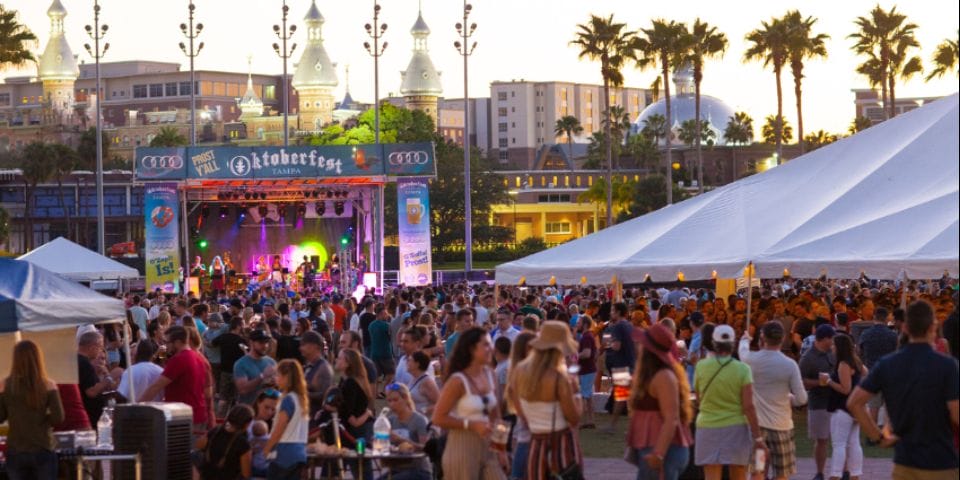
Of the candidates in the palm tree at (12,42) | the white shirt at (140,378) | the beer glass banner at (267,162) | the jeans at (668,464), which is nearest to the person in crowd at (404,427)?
the jeans at (668,464)

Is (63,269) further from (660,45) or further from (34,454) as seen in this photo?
(660,45)

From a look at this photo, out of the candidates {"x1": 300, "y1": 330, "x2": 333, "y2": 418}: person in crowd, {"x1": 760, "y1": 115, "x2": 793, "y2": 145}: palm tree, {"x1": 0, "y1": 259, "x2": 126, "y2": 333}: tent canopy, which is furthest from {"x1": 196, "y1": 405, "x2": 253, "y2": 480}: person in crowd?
{"x1": 760, "y1": 115, "x2": 793, "y2": 145}: palm tree

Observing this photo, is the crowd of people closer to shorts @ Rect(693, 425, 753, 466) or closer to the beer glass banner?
shorts @ Rect(693, 425, 753, 466)

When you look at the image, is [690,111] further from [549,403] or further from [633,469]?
[549,403]

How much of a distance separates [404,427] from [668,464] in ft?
7.31

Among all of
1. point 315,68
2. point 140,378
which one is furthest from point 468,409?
point 315,68

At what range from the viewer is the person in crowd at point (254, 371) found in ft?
45.3

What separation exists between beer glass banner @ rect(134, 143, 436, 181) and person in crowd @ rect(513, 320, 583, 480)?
36.6m

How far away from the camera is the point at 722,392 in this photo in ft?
35.7

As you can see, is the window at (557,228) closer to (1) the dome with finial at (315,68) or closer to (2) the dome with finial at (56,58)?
(1) the dome with finial at (315,68)

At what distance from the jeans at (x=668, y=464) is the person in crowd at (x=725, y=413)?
36.3 inches

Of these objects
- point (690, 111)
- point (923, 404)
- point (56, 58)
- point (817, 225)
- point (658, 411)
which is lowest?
point (658, 411)

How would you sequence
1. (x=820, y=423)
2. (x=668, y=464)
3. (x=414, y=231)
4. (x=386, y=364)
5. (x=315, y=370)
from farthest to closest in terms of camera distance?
(x=414, y=231)
(x=386, y=364)
(x=820, y=423)
(x=315, y=370)
(x=668, y=464)

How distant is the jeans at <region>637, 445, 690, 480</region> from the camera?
9977 millimetres
